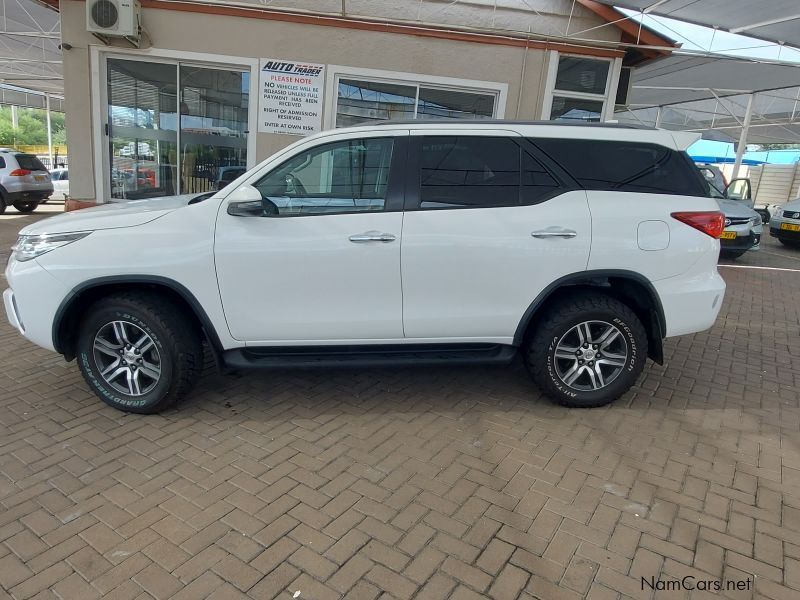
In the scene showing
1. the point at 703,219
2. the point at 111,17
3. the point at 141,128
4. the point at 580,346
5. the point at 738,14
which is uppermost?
the point at 738,14

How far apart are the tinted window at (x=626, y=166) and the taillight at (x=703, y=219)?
161mm

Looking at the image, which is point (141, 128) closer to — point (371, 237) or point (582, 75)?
point (371, 237)

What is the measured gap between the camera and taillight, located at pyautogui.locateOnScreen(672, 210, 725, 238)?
3559mm

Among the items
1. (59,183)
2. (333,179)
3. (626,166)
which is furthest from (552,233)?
(59,183)

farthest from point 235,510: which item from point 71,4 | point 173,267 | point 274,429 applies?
point 71,4

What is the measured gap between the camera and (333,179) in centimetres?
353

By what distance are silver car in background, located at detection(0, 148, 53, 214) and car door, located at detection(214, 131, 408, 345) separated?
532 inches

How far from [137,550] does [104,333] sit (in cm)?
162

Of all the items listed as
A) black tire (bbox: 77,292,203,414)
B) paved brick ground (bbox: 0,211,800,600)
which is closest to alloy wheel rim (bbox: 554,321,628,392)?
paved brick ground (bbox: 0,211,800,600)

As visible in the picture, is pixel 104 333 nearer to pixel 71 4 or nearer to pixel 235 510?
pixel 235 510

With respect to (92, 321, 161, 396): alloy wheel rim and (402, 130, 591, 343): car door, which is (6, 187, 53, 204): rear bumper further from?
(402, 130, 591, 343): car door

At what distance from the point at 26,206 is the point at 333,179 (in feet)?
47.2

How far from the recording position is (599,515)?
2686 mm

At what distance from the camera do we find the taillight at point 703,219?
3.56m
